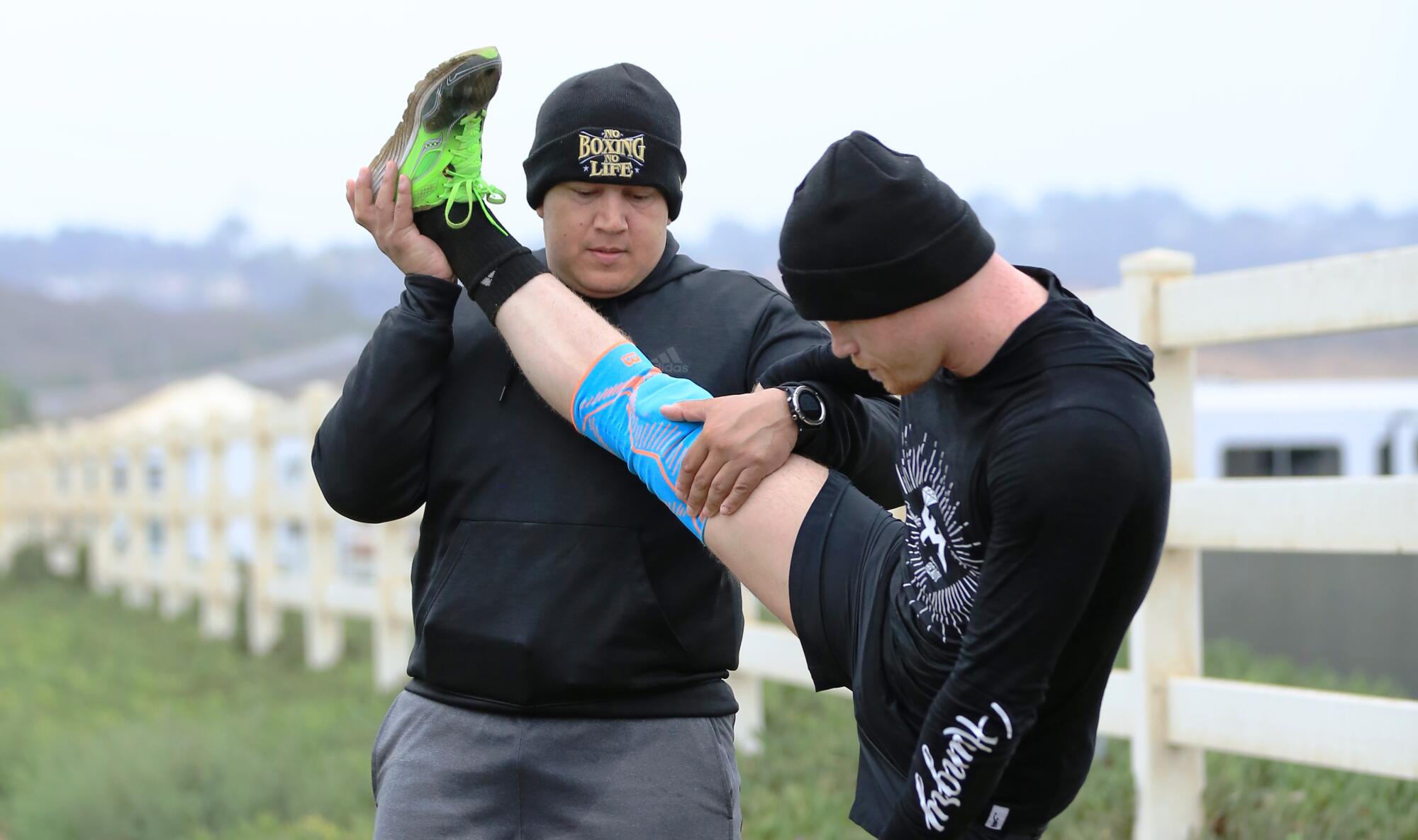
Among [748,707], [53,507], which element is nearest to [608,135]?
A: [748,707]

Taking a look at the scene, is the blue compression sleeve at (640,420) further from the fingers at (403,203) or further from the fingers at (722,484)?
the fingers at (403,203)

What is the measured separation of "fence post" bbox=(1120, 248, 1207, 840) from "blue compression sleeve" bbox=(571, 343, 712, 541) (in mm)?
2100

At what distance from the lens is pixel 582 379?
8.48 ft

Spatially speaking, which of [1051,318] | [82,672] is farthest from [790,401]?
[82,672]

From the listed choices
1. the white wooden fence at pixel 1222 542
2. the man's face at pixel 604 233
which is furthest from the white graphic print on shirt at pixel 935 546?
the white wooden fence at pixel 1222 542

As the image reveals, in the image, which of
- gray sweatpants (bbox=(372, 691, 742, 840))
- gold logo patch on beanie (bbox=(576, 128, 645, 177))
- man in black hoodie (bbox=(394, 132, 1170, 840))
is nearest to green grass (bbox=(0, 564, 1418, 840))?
gray sweatpants (bbox=(372, 691, 742, 840))

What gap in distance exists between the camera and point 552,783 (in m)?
2.59

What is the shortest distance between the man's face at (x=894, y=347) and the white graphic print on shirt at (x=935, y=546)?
12cm

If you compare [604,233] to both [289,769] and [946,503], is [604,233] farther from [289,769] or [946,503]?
[289,769]

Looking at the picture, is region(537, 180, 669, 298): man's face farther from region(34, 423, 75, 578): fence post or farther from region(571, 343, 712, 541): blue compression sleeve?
region(34, 423, 75, 578): fence post

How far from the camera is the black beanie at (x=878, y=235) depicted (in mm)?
2064

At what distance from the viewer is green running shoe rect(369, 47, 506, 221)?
110 inches

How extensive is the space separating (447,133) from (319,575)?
25.8 feet

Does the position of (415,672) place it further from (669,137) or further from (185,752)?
(185,752)
